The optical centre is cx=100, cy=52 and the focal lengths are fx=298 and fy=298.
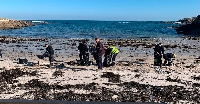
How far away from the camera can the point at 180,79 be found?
43.8 ft

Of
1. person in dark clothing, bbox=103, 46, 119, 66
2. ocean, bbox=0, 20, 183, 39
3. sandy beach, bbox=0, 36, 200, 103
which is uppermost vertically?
person in dark clothing, bbox=103, 46, 119, 66

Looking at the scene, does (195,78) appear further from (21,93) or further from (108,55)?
(21,93)

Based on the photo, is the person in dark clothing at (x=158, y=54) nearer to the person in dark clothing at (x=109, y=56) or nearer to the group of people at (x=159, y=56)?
the group of people at (x=159, y=56)

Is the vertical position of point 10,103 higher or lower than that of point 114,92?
higher

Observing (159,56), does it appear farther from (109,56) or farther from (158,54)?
(109,56)

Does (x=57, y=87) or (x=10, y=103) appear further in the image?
(x=57, y=87)

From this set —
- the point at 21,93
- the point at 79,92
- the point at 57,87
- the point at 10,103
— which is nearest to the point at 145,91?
the point at 79,92

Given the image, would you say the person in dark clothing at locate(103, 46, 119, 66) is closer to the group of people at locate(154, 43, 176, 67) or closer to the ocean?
the group of people at locate(154, 43, 176, 67)

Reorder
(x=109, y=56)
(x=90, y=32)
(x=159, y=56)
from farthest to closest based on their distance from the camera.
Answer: (x=90, y=32) → (x=109, y=56) → (x=159, y=56)

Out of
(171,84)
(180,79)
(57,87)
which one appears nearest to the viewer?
(57,87)

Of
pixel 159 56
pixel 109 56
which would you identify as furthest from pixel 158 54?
pixel 109 56

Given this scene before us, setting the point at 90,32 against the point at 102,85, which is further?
the point at 90,32

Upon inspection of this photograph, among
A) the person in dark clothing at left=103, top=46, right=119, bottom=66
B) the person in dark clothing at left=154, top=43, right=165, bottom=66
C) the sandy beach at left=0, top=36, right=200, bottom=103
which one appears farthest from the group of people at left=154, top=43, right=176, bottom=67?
the person in dark clothing at left=103, top=46, right=119, bottom=66

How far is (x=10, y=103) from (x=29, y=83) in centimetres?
779
